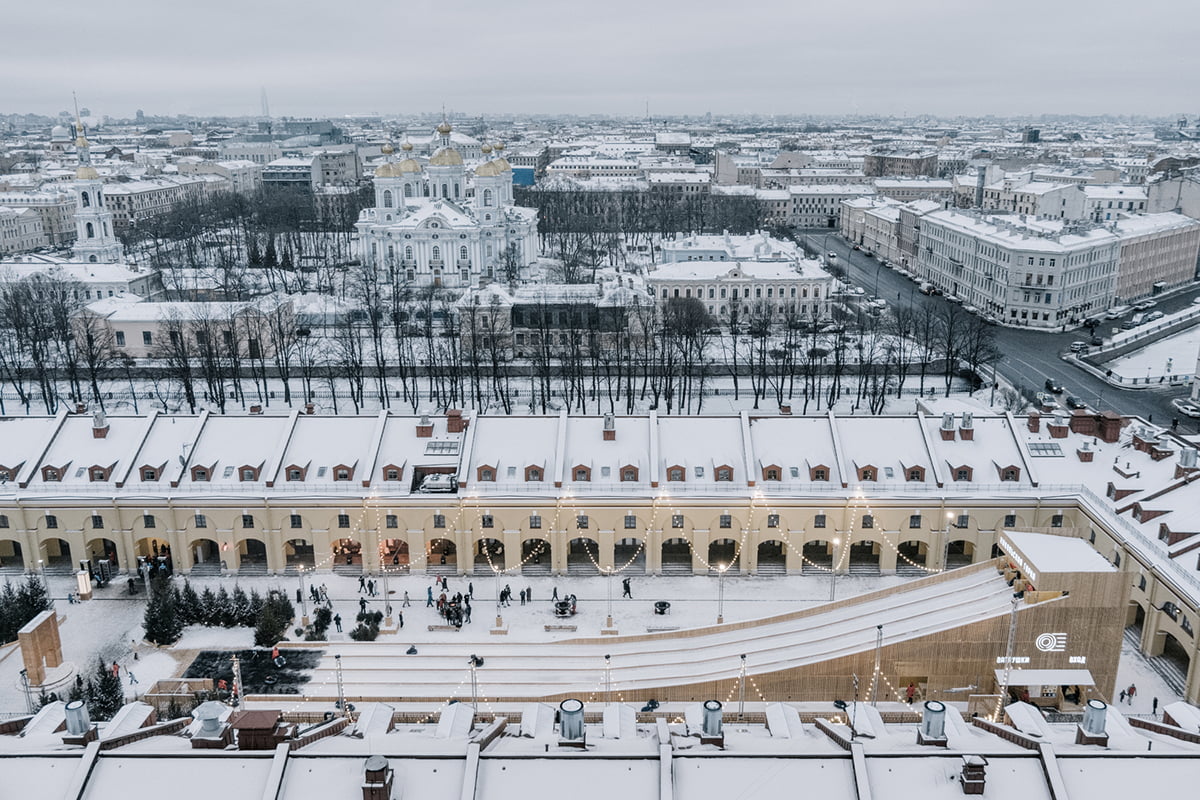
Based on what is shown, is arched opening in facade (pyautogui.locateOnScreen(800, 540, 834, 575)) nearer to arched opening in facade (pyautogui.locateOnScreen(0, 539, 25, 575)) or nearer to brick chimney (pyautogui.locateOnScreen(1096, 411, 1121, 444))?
brick chimney (pyautogui.locateOnScreen(1096, 411, 1121, 444))

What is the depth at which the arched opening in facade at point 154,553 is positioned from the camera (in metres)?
49.3

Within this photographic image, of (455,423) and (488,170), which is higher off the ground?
(488,170)

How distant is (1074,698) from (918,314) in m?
62.5

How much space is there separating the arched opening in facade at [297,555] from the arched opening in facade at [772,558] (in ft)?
75.8

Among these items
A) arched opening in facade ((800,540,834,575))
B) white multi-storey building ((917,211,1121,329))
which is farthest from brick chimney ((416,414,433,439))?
white multi-storey building ((917,211,1121,329))

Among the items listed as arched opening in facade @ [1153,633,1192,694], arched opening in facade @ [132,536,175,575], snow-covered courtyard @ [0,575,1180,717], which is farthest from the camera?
arched opening in facade @ [132,536,175,575]

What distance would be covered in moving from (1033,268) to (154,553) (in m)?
88.1

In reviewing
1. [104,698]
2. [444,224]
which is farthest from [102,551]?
[444,224]

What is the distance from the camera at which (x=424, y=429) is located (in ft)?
168

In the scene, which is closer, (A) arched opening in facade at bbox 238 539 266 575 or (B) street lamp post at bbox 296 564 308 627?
(B) street lamp post at bbox 296 564 308 627

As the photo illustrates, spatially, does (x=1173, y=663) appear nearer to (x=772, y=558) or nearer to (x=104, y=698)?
(x=772, y=558)

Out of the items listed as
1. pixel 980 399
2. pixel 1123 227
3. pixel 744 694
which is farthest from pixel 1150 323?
pixel 744 694

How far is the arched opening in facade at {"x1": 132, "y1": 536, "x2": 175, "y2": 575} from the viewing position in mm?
49281

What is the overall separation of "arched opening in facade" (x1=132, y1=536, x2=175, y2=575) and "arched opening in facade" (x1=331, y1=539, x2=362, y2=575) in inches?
328
